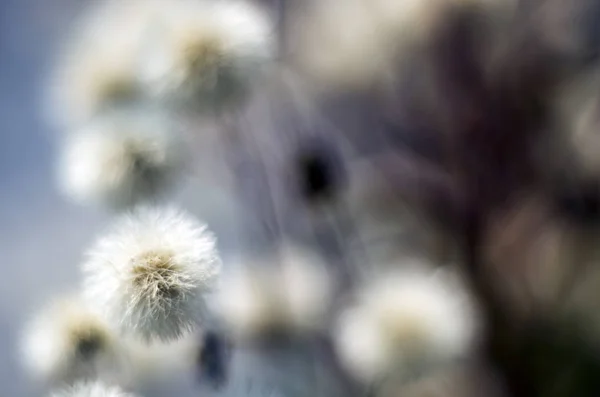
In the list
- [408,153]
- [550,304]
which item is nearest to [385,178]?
[408,153]

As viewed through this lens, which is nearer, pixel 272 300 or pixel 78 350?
pixel 78 350

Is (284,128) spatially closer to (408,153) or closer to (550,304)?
(408,153)

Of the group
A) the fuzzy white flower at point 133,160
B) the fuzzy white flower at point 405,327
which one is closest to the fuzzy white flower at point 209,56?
the fuzzy white flower at point 133,160

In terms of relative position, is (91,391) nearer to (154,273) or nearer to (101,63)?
(154,273)

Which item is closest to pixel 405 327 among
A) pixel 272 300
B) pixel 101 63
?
pixel 272 300

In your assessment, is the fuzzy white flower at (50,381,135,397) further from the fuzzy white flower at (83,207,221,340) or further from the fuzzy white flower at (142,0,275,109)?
the fuzzy white flower at (142,0,275,109)

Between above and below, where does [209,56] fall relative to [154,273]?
above
